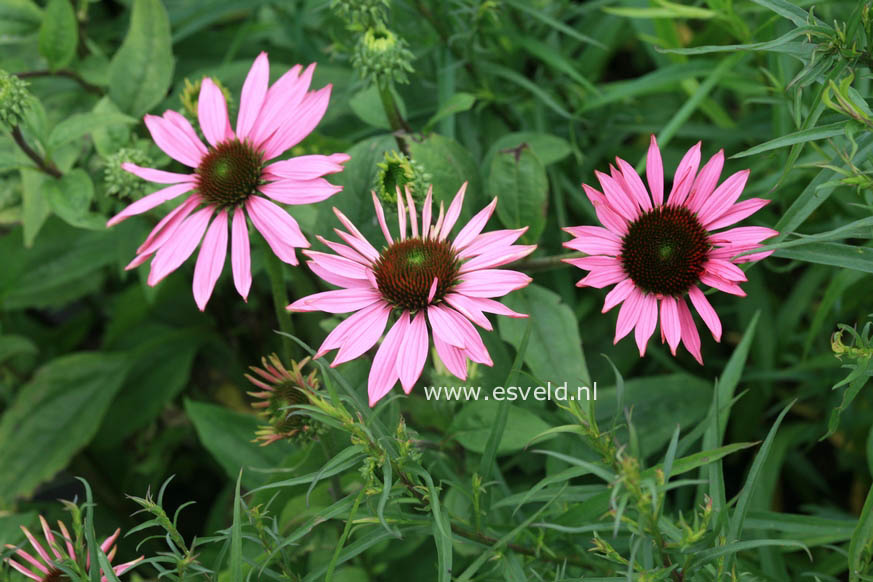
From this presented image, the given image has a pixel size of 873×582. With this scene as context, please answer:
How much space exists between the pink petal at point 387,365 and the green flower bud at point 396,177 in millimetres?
142

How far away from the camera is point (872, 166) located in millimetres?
722

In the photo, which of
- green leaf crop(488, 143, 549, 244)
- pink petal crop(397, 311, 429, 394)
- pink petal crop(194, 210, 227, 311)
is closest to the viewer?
pink petal crop(397, 311, 429, 394)

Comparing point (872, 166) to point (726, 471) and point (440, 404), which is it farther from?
point (726, 471)

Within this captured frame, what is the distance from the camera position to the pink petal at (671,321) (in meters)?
0.76

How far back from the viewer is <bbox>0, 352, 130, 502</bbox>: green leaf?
4.29 ft

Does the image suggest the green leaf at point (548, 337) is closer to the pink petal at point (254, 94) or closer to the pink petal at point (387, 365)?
the pink petal at point (387, 365)

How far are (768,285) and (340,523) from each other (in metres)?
0.82

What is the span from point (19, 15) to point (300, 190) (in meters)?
0.82

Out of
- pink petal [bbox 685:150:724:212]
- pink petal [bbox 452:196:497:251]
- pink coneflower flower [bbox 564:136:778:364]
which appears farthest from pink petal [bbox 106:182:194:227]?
pink petal [bbox 685:150:724:212]

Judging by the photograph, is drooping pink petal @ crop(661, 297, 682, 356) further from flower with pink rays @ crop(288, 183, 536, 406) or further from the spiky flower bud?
the spiky flower bud

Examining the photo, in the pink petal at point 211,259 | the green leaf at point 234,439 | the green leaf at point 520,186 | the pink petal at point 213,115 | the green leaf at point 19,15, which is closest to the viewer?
the pink petal at point 211,259

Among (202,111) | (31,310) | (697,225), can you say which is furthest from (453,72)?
(31,310)

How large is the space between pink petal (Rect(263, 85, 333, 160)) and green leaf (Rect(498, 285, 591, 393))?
33 centimetres

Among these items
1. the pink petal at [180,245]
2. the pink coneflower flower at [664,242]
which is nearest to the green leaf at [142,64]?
the pink petal at [180,245]
